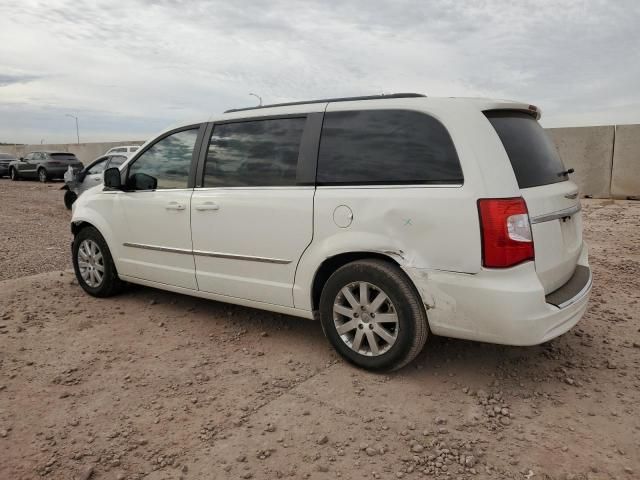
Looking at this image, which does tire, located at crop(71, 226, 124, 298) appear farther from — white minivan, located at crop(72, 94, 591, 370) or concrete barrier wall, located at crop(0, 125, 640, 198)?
concrete barrier wall, located at crop(0, 125, 640, 198)

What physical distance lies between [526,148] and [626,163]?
408 inches

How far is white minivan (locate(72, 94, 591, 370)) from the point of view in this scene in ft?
9.71

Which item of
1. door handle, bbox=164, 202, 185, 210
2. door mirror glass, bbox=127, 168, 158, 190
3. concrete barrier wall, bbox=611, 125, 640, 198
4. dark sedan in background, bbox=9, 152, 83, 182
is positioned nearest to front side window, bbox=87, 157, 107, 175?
door mirror glass, bbox=127, 168, 158, 190

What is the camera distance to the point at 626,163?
1183 centimetres

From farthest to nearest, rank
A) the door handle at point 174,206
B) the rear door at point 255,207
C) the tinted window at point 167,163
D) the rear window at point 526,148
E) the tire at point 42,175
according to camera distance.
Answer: the tire at point 42,175 → the tinted window at point 167,163 → the door handle at point 174,206 → the rear door at point 255,207 → the rear window at point 526,148

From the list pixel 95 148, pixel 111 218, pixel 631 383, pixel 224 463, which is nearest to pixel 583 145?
pixel 631 383

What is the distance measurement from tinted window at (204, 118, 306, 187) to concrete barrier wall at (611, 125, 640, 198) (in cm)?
1085

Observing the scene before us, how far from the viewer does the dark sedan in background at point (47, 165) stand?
22109 millimetres

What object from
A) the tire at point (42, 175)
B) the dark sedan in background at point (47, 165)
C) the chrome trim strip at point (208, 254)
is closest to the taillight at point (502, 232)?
the chrome trim strip at point (208, 254)

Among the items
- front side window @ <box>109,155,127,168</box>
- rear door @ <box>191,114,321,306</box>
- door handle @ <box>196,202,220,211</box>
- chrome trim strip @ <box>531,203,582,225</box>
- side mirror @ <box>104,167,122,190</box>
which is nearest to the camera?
chrome trim strip @ <box>531,203,582,225</box>

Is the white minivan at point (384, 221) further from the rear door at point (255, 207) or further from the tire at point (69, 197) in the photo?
the tire at point (69, 197)

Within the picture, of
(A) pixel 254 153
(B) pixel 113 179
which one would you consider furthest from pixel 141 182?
(A) pixel 254 153

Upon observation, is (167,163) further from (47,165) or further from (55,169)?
(47,165)

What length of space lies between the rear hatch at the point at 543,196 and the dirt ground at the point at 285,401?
0.74 meters
